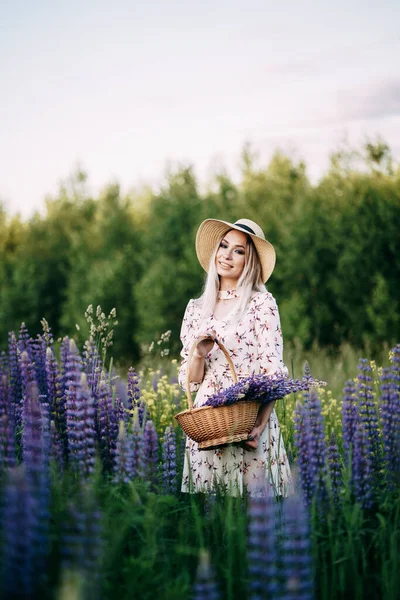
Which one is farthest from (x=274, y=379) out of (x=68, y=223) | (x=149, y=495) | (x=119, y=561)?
(x=68, y=223)

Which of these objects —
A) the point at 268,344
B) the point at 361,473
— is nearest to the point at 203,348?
the point at 268,344

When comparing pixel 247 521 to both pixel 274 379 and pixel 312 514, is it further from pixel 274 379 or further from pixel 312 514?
pixel 274 379

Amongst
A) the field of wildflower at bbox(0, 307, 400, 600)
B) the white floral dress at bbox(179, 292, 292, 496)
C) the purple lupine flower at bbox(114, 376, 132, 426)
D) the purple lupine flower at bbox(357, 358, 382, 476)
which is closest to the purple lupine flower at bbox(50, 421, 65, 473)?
the field of wildflower at bbox(0, 307, 400, 600)

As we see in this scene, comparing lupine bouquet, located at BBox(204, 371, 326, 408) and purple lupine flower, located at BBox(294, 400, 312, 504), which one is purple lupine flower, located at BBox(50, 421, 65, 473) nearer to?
lupine bouquet, located at BBox(204, 371, 326, 408)

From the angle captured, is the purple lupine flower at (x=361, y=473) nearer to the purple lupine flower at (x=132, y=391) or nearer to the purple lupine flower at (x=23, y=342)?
the purple lupine flower at (x=132, y=391)

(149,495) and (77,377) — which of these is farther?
(77,377)

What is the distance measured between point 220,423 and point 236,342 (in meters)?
0.84

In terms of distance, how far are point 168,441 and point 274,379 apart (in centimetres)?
66

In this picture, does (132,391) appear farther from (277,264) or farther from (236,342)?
(277,264)

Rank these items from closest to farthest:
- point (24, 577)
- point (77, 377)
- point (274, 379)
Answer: point (24, 577), point (77, 377), point (274, 379)

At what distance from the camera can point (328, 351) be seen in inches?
446

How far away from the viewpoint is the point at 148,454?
3.06 m

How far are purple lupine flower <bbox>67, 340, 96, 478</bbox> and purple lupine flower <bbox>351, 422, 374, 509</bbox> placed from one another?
1.21 meters

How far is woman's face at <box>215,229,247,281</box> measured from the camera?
4.35m
